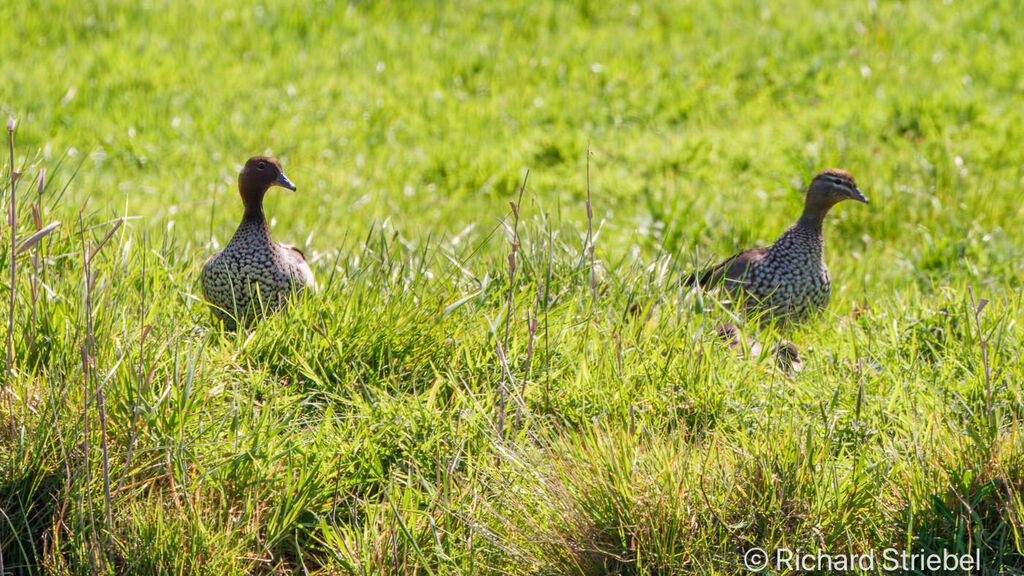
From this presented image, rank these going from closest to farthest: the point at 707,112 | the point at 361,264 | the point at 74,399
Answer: the point at 74,399 → the point at 361,264 → the point at 707,112

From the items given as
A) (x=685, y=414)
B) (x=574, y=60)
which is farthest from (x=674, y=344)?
(x=574, y=60)

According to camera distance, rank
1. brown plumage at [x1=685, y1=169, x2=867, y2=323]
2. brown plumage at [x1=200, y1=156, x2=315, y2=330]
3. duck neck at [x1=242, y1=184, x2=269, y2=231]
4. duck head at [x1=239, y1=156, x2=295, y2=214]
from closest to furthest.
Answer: brown plumage at [x1=200, y1=156, x2=315, y2=330], duck neck at [x1=242, y1=184, x2=269, y2=231], duck head at [x1=239, y1=156, x2=295, y2=214], brown plumage at [x1=685, y1=169, x2=867, y2=323]

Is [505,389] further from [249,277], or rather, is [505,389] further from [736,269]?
[736,269]

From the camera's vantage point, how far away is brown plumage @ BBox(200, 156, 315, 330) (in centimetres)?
399

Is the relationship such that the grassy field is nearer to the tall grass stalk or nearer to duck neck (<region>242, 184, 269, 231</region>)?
the tall grass stalk

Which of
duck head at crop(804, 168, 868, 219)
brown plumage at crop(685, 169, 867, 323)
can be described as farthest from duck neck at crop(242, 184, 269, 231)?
duck head at crop(804, 168, 868, 219)

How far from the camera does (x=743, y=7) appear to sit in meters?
10.9

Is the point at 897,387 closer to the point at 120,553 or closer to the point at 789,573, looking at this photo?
the point at 789,573

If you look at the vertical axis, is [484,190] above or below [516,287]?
below

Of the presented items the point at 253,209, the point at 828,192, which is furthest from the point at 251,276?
the point at 828,192

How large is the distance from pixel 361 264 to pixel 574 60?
6.09m

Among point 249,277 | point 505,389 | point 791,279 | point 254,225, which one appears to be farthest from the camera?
point 791,279

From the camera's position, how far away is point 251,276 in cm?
402

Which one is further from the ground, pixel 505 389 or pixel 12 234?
pixel 12 234
